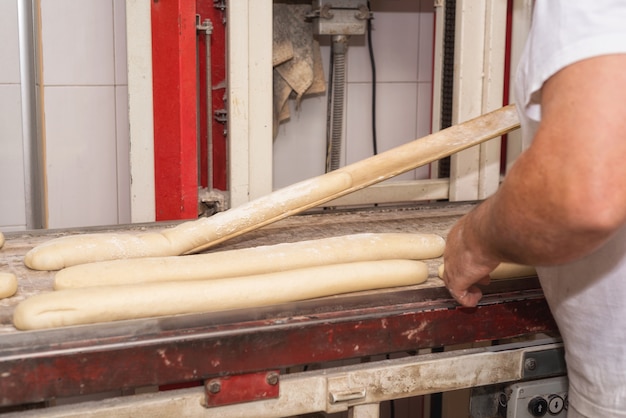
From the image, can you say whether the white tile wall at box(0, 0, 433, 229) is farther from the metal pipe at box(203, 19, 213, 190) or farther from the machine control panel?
the machine control panel

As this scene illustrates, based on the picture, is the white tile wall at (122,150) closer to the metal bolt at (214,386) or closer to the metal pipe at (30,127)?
the metal pipe at (30,127)

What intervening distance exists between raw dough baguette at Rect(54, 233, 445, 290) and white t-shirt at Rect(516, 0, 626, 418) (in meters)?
0.37

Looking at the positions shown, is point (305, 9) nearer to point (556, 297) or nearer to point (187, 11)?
point (187, 11)

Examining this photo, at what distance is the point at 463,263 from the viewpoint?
115cm

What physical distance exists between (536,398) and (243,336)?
0.64 meters

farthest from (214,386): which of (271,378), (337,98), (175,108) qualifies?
(337,98)

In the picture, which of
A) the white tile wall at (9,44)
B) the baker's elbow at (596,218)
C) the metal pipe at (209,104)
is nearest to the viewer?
the baker's elbow at (596,218)

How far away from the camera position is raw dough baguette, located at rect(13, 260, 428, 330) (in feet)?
3.89

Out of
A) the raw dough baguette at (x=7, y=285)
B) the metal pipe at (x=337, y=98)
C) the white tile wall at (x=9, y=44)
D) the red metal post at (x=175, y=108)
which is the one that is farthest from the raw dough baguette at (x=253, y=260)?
the white tile wall at (x=9, y=44)

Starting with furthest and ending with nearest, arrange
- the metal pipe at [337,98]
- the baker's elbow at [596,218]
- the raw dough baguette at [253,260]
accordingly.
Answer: the metal pipe at [337,98], the raw dough baguette at [253,260], the baker's elbow at [596,218]

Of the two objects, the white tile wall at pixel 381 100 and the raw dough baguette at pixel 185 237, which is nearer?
the raw dough baguette at pixel 185 237

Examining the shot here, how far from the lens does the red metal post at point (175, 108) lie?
1870mm

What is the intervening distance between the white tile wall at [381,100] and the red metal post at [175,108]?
744 millimetres

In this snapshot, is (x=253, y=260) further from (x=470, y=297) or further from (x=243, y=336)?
(x=470, y=297)
